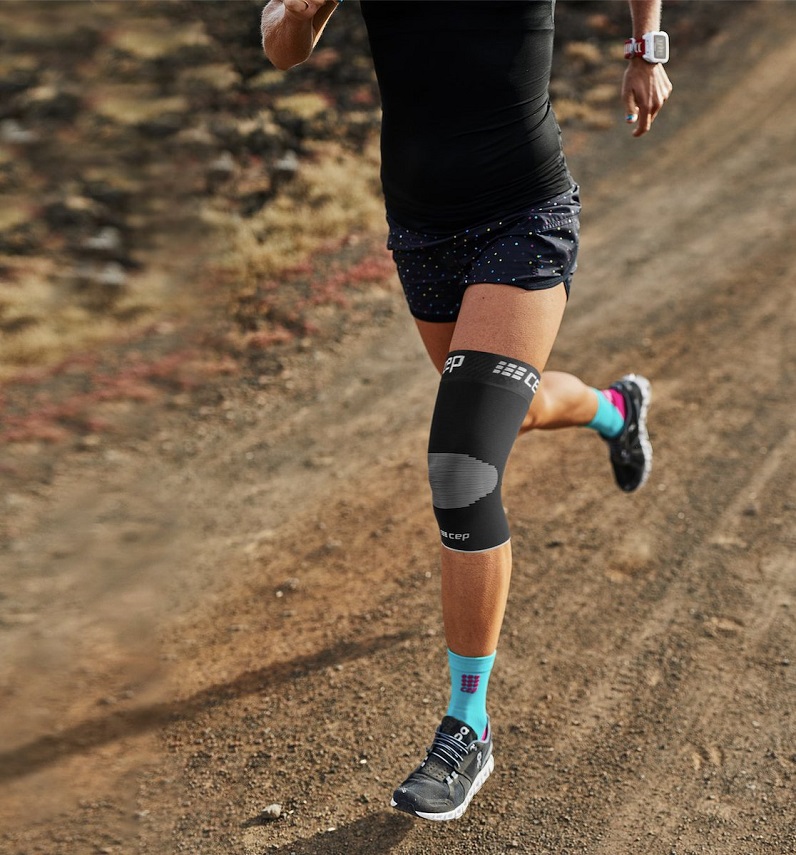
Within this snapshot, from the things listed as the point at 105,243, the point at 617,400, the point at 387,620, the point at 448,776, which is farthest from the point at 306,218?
the point at 448,776

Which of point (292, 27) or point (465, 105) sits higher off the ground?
point (292, 27)

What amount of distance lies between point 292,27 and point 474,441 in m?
1.26

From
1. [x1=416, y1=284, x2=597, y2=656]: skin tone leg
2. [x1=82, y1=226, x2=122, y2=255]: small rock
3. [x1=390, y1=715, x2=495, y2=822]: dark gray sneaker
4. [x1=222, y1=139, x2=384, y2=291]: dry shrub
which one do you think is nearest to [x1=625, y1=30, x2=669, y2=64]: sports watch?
[x1=416, y1=284, x2=597, y2=656]: skin tone leg

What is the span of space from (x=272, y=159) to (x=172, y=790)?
26.5 ft

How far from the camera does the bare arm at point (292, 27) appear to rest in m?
2.35

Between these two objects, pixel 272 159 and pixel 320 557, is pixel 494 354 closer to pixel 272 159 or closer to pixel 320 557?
pixel 320 557

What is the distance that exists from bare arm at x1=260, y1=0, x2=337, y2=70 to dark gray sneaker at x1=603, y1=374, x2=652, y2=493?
220cm

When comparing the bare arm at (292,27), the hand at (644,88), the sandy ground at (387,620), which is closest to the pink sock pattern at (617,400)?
the sandy ground at (387,620)

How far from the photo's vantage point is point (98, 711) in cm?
330

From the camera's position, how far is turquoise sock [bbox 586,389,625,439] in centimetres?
388

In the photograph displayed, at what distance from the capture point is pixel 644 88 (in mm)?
2855

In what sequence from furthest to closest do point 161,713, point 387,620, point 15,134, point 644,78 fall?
point 15,134, point 387,620, point 161,713, point 644,78

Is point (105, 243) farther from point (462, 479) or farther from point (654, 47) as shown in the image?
point (462, 479)

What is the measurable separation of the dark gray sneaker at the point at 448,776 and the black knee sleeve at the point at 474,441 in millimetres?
561
